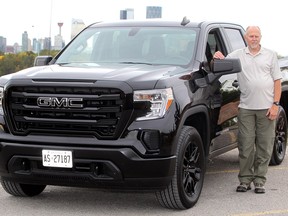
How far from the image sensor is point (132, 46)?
670cm

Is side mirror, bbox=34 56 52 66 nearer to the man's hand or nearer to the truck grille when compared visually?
the truck grille

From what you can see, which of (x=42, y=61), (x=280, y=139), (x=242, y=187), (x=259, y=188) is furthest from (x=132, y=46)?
(x=280, y=139)

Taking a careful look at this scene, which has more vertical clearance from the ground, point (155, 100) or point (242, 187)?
point (155, 100)

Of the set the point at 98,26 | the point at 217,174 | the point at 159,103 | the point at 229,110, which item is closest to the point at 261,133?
the point at 229,110

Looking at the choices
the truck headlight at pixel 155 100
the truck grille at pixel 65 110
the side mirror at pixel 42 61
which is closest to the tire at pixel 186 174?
the truck headlight at pixel 155 100

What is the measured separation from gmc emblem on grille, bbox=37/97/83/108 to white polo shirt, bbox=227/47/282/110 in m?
2.13

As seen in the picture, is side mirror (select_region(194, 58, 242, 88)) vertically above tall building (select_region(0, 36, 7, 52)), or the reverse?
side mirror (select_region(194, 58, 242, 88))

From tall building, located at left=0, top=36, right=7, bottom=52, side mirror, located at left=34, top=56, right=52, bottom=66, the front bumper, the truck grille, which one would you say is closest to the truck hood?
the truck grille

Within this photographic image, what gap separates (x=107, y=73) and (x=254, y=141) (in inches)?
84.3

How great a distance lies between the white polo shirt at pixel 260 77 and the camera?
6527 millimetres

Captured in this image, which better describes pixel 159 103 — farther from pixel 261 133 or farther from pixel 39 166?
pixel 261 133

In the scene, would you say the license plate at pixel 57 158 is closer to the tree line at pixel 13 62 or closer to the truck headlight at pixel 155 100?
the truck headlight at pixel 155 100

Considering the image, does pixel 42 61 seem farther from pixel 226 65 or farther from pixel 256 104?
pixel 256 104

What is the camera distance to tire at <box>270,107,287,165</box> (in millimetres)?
8391
